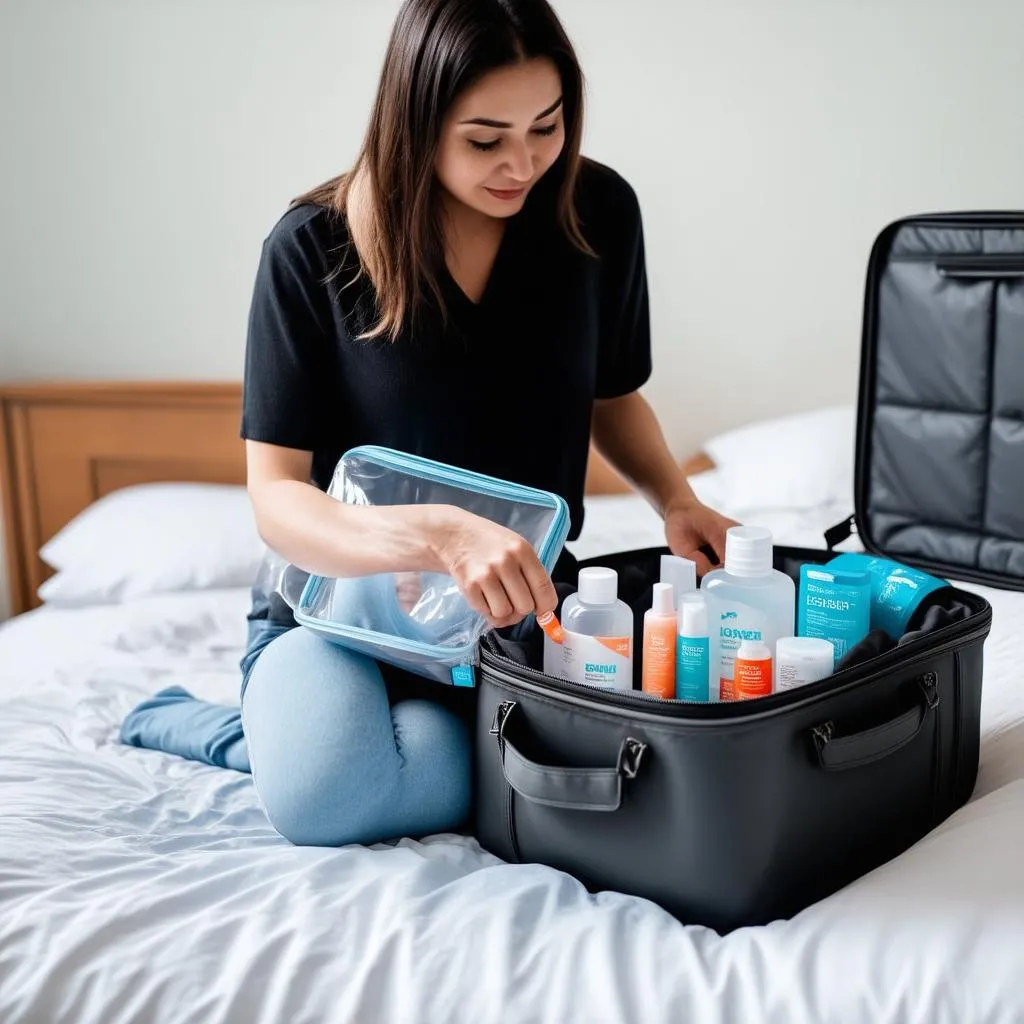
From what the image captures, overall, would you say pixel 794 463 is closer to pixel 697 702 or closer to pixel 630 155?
pixel 630 155

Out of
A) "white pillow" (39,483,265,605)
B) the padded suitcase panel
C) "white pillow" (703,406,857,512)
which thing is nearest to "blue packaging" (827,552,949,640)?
the padded suitcase panel

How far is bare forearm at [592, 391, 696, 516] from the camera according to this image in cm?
128

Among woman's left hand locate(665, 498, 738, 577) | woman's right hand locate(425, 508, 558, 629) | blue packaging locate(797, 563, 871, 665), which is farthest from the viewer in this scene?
woman's left hand locate(665, 498, 738, 577)

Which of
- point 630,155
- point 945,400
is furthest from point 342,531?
point 630,155

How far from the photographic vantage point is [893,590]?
3.45 ft

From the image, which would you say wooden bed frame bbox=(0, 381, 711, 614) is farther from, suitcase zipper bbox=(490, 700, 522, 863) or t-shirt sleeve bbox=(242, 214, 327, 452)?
suitcase zipper bbox=(490, 700, 522, 863)

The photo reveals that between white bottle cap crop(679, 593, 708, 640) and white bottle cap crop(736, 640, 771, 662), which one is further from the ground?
white bottle cap crop(679, 593, 708, 640)

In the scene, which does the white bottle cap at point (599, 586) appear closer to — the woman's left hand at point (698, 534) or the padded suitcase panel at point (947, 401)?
the woman's left hand at point (698, 534)

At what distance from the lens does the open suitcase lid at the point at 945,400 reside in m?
1.43

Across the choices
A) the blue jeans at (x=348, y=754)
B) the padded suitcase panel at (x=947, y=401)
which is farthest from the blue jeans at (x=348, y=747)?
the padded suitcase panel at (x=947, y=401)

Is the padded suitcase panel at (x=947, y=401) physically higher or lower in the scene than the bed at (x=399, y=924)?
higher

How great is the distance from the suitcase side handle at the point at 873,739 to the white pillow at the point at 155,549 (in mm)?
1198

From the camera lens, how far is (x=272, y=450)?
1167mm

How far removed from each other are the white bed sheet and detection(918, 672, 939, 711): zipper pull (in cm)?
9
